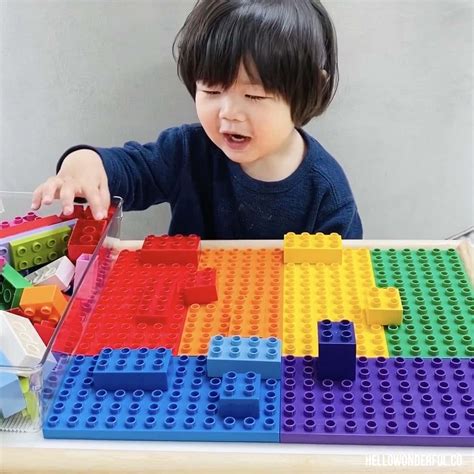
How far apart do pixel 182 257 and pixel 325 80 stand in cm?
31

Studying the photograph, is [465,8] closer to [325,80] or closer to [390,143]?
[390,143]

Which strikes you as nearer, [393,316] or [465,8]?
[393,316]

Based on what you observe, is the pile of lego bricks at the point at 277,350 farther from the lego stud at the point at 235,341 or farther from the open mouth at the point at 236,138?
the open mouth at the point at 236,138

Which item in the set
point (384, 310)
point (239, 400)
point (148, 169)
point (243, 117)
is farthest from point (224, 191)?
point (239, 400)

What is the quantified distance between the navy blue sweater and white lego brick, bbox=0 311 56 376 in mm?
394

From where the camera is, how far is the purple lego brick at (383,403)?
533mm

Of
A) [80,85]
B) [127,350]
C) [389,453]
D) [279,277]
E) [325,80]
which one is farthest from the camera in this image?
[80,85]

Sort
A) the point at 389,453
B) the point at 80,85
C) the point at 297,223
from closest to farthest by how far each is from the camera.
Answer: the point at 389,453
the point at 297,223
the point at 80,85

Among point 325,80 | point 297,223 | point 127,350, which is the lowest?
point 297,223

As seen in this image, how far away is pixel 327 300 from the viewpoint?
0.73 metres

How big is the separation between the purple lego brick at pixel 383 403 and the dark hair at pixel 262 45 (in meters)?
0.38

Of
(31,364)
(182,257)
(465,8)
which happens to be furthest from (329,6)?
(31,364)

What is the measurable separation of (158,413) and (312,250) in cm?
31

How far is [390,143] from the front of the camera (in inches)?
49.0
